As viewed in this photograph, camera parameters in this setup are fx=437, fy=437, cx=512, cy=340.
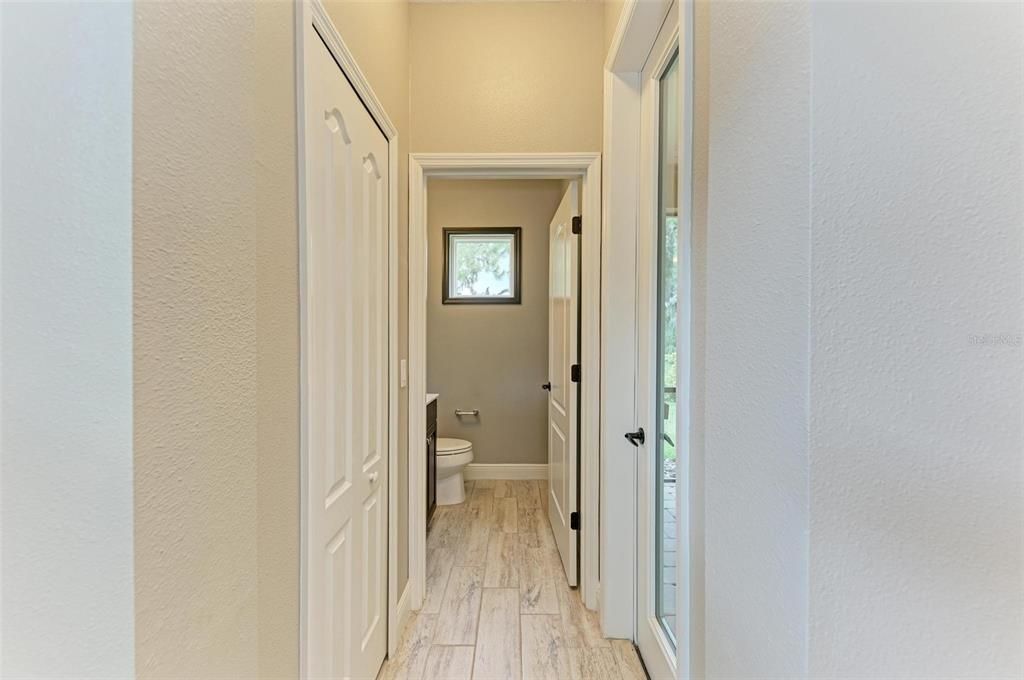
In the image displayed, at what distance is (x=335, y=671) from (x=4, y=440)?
105 cm

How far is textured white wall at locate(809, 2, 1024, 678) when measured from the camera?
22.7 inches

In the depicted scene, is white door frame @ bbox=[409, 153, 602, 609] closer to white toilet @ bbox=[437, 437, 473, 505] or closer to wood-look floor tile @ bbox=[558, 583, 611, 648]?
wood-look floor tile @ bbox=[558, 583, 611, 648]

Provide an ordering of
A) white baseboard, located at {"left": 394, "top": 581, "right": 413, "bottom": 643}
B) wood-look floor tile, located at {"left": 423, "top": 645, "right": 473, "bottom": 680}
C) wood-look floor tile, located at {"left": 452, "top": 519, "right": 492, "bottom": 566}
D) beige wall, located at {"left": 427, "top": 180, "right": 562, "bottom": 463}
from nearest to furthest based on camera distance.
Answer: wood-look floor tile, located at {"left": 423, "top": 645, "right": 473, "bottom": 680} < white baseboard, located at {"left": 394, "top": 581, "right": 413, "bottom": 643} < wood-look floor tile, located at {"left": 452, "top": 519, "right": 492, "bottom": 566} < beige wall, located at {"left": 427, "top": 180, "right": 562, "bottom": 463}

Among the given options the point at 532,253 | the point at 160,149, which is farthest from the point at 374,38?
the point at 532,253

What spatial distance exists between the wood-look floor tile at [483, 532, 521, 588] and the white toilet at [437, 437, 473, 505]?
23.1 inches

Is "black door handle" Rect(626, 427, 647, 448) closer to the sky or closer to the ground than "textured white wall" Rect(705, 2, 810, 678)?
closer to the ground

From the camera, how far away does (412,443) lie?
6.52 feet

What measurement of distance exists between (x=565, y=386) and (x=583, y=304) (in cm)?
49

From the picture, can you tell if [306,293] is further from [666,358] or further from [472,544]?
[472,544]

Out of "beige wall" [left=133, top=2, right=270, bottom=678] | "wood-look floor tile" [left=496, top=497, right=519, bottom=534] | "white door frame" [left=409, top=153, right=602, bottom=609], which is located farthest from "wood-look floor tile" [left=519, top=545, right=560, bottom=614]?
"beige wall" [left=133, top=2, right=270, bottom=678]

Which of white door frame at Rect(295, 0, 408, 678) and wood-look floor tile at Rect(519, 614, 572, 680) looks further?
wood-look floor tile at Rect(519, 614, 572, 680)

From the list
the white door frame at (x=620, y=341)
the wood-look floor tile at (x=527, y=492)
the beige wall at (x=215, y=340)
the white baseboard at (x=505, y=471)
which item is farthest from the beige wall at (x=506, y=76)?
the white baseboard at (x=505, y=471)

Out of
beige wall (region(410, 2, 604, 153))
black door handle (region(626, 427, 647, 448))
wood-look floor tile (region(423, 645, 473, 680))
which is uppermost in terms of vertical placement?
beige wall (region(410, 2, 604, 153))

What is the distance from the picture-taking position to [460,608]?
201cm
